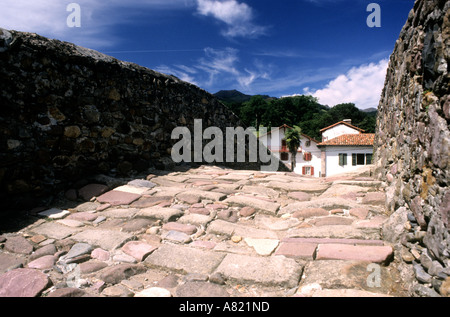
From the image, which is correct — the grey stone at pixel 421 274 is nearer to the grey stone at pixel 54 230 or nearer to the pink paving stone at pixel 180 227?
the pink paving stone at pixel 180 227

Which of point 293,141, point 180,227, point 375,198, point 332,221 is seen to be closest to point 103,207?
point 180,227

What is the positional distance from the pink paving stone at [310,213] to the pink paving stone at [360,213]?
0.65 ft

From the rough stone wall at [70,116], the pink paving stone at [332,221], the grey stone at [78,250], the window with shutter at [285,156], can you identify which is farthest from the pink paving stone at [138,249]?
the window with shutter at [285,156]

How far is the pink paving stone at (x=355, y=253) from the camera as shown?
1.59 metres

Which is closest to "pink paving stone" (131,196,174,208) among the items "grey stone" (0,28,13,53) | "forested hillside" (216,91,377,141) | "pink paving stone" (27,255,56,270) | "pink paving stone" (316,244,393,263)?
"pink paving stone" (27,255,56,270)

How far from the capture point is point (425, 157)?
5.09 feet

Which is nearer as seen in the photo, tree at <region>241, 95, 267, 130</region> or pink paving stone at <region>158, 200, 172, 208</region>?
pink paving stone at <region>158, 200, 172, 208</region>

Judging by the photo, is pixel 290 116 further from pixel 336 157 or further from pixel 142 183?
pixel 142 183

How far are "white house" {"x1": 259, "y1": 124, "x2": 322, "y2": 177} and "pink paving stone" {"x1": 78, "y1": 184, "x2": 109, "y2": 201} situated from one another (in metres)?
26.5

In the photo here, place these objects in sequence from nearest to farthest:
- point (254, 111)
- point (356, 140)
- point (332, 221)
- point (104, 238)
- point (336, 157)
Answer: point (104, 238) < point (332, 221) < point (356, 140) < point (336, 157) < point (254, 111)

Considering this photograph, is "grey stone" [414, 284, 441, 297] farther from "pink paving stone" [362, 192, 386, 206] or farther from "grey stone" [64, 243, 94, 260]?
"grey stone" [64, 243, 94, 260]

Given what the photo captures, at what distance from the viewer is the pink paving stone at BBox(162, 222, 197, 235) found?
2.26 m

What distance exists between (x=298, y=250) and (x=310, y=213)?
0.73 m
